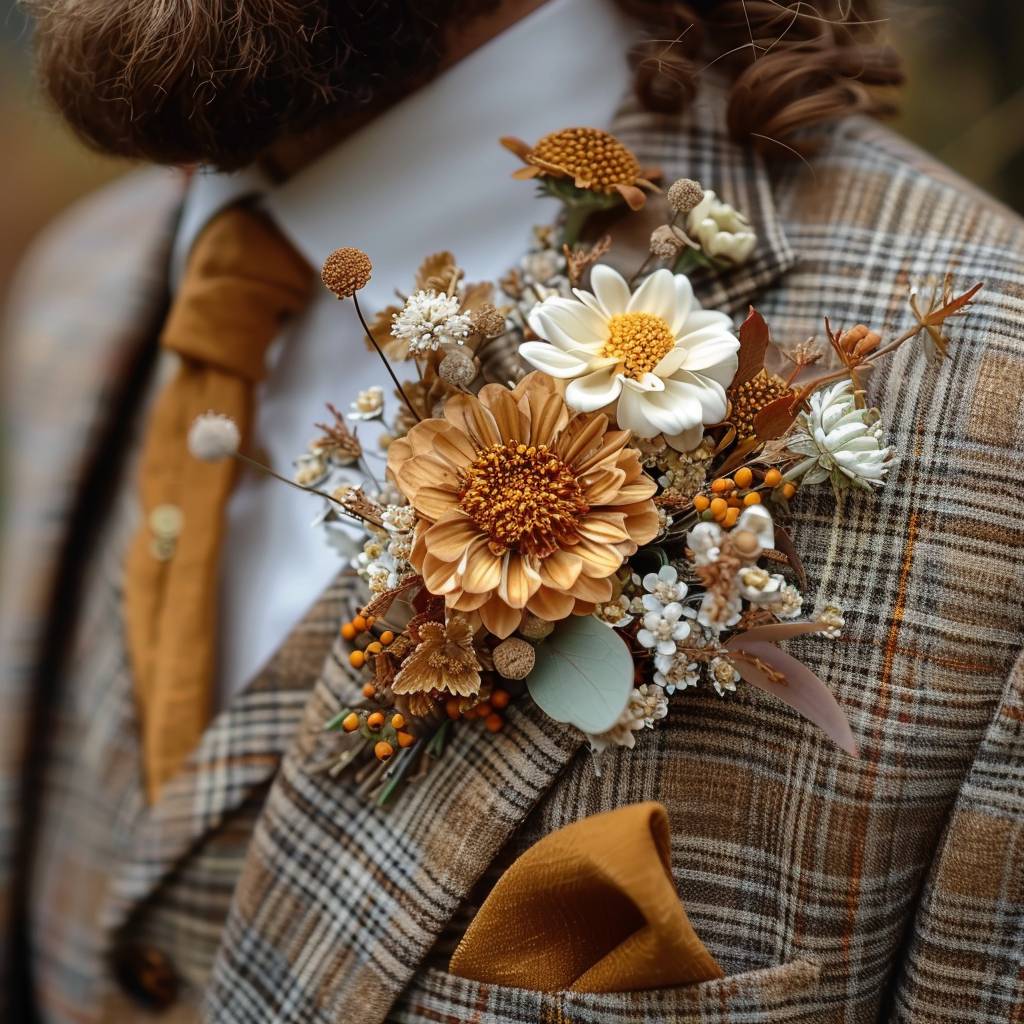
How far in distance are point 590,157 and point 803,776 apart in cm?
47

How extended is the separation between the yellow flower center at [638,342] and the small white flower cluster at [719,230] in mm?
124

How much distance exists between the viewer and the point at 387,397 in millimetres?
815

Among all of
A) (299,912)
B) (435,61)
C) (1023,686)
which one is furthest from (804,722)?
(435,61)

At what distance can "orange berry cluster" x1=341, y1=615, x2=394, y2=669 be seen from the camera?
59 cm

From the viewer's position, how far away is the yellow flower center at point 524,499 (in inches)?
21.1

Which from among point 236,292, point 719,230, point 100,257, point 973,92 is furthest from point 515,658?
point 973,92

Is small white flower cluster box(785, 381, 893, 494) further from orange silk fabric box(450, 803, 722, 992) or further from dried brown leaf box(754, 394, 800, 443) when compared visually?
orange silk fabric box(450, 803, 722, 992)

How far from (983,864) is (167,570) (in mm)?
792

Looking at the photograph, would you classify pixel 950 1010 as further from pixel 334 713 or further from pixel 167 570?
pixel 167 570

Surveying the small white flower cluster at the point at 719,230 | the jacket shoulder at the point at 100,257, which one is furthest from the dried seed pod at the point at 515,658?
the jacket shoulder at the point at 100,257

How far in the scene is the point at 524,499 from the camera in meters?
0.54

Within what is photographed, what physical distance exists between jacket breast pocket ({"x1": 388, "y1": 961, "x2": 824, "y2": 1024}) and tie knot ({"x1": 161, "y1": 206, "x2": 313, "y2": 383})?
65cm

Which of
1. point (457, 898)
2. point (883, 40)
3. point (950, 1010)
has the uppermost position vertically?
point (883, 40)

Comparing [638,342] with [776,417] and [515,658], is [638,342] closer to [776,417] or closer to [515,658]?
[776,417]
